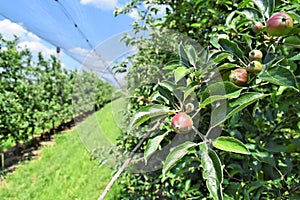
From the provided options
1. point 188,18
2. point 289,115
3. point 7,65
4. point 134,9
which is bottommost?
point 289,115

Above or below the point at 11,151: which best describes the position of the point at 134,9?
above

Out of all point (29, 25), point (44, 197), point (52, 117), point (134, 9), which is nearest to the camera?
point (134, 9)

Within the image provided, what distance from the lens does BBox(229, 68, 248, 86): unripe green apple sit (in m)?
0.55

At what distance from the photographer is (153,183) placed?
1.84 metres

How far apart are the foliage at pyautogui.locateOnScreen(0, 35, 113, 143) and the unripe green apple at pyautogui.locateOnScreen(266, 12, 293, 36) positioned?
3471 millimetres

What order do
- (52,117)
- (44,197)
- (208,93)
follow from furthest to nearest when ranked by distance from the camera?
1. (52,117)
2. (44,197)
3. (208,93)

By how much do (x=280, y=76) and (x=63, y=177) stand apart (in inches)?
144

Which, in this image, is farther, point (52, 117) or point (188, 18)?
point (52, 117)

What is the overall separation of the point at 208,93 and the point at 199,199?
908 mm

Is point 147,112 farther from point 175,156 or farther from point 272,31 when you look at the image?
point 272,31

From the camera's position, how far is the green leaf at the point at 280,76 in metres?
0.51

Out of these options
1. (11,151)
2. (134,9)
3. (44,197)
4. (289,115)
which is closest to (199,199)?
(289,115)

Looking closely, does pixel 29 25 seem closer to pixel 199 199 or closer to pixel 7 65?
pixel 7 65

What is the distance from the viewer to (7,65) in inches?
211
